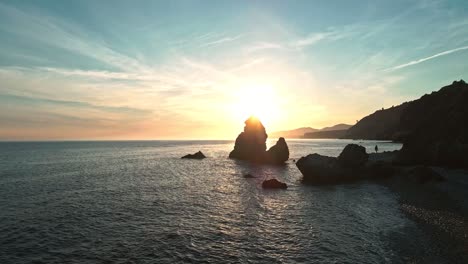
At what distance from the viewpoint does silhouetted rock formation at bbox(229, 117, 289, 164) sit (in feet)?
310

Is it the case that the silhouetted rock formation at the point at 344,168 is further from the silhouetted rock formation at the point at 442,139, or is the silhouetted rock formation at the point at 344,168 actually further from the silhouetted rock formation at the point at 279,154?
the silhouetted rock formation at the point at 279,154

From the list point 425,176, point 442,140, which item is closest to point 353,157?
point 425,176

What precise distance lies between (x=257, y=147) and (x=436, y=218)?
7487 cm

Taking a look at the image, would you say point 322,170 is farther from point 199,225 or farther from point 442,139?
point 442,139

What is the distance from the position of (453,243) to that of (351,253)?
814cm

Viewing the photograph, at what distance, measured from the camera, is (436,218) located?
28641mm

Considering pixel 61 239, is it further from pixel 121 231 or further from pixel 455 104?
pixel 455 104

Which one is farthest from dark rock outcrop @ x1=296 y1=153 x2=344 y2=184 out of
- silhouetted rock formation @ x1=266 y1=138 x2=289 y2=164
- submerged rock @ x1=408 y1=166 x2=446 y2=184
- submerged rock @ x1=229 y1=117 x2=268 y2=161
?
submerged rock @ x1=229 y1=117 x2=268 y2=161

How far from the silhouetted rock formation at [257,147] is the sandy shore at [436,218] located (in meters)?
46.2

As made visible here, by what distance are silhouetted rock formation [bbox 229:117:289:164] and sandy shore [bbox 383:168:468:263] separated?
46.2m

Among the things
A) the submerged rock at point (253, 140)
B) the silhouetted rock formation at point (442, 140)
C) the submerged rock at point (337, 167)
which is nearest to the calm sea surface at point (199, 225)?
the submerged rock at point (337, 167)

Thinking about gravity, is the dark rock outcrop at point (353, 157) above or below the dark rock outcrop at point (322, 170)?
above

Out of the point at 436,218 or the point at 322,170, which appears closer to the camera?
the point at 436,218

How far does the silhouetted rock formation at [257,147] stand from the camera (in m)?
94.6
